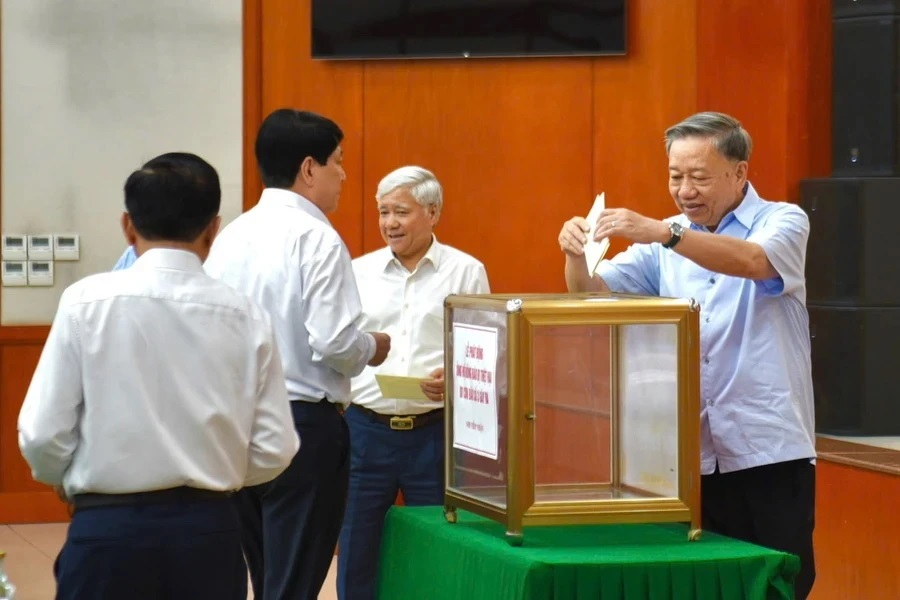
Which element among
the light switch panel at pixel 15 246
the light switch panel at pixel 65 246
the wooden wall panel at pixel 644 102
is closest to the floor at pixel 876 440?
the wooden wall panel at pixel 644 102

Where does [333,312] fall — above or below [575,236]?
below

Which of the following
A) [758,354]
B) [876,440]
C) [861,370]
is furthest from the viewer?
[861,370]

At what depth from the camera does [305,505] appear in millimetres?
3189

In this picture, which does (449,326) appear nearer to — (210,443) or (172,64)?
(210,443)

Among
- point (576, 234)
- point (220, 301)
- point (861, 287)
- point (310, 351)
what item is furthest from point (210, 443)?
point (861, 287)

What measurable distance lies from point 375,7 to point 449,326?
3.51 m

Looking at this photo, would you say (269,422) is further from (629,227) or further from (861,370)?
(861,370)

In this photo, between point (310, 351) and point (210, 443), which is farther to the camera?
point (310, 351)

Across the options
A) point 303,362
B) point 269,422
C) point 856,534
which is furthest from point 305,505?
point 856,534

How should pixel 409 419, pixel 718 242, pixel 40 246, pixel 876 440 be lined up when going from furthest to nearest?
pixel 40 246
pixel 876 440
pixel 409 419
pixel 718 242

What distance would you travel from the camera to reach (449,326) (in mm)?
2609

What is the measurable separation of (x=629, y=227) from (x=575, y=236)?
0.16 meters

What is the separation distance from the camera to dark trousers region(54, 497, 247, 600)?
2.15 m

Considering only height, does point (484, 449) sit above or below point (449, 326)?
below
